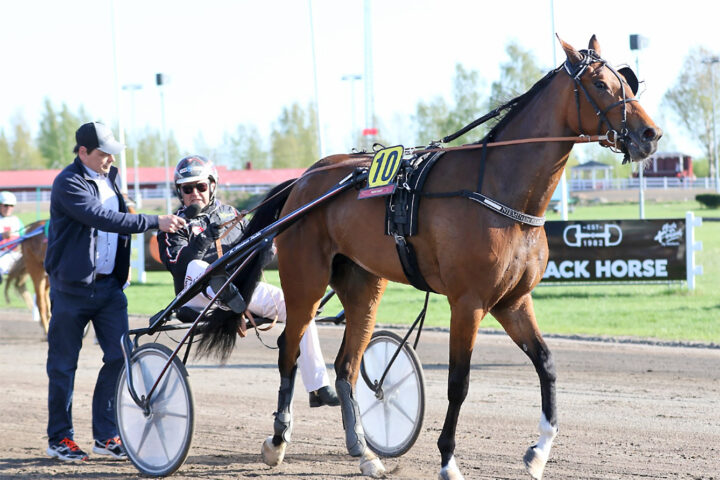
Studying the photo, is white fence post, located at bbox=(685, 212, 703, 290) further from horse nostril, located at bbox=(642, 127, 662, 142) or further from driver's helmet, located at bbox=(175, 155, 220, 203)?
horse nostril, located at bbox=(642, 127, 662, 142)

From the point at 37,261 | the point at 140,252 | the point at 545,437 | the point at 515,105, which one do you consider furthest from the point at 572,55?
the point at 140,252

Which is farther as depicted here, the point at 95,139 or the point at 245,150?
the point at 245,150

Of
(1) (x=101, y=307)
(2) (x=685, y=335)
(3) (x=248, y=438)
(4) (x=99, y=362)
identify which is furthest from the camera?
(2) (x=685, y=335)

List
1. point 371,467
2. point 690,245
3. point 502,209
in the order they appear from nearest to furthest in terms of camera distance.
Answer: point 502,209 → point 371,467 → point 690,245

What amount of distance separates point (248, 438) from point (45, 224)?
20.3 feet

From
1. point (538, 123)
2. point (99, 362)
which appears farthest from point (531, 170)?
point (99, 362)

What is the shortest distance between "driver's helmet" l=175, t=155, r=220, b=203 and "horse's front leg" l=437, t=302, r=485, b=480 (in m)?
1.77

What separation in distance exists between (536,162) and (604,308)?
26.2 feet

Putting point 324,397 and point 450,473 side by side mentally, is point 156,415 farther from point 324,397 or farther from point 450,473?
point 450,473

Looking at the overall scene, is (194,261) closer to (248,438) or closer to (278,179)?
(248,438)

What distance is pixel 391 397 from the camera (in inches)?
201

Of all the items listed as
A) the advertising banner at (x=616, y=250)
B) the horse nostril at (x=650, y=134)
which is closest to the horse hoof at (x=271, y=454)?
the horse nostril at (x=650, y=134)

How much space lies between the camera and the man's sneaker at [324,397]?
5.04 meters

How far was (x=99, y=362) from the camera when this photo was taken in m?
8.60
